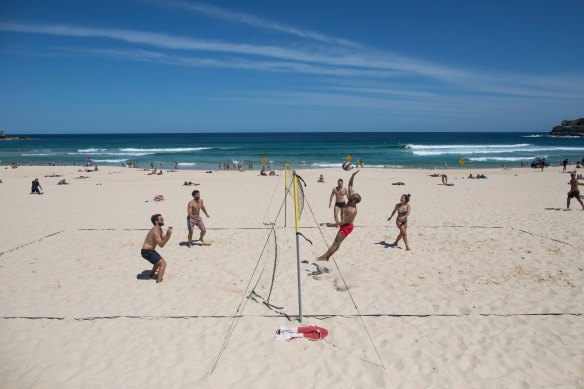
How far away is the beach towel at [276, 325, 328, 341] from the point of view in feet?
15.3

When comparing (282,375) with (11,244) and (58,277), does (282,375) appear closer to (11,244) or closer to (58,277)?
(58,277)

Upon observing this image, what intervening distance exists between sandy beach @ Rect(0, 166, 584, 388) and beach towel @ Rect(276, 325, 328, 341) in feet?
0.36

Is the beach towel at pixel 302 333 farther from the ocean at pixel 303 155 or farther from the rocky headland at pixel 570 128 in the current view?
the rocky headland at pixel 570 128

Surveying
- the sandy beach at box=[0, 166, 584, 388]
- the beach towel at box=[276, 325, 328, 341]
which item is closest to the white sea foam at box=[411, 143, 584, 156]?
the sandy beach at box=[0, 166, 584, 388]

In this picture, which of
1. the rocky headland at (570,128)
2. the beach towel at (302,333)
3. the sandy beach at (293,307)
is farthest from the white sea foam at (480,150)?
the rocky headland at (570,128)

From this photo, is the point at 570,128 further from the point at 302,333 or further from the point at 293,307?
the point at 302,333

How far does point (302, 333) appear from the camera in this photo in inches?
186

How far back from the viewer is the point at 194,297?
597cm

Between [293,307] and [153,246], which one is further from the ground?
[153,246]

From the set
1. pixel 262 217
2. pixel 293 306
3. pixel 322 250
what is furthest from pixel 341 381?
pixel 262 217

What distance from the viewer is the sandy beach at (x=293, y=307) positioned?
4.12 metres

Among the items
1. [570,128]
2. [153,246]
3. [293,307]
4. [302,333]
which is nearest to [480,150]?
[293,307]

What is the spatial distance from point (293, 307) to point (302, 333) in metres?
0.89

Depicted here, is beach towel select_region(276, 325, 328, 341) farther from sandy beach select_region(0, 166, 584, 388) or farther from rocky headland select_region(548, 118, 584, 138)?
rocky headland select_region(548, 118, 584, 138)
